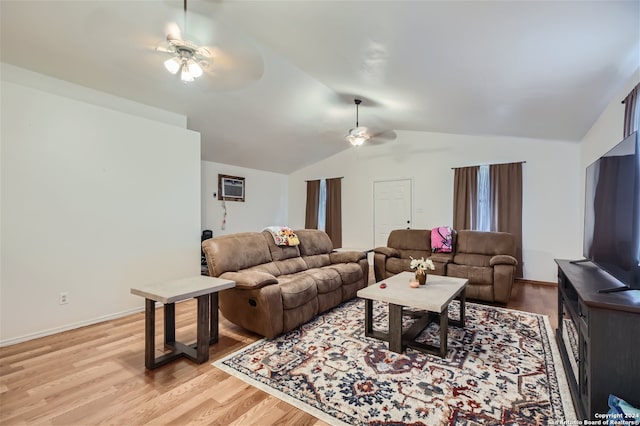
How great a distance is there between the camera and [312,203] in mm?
7699

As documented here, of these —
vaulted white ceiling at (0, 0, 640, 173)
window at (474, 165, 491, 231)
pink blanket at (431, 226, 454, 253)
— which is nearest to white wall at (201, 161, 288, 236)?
vaulted white ceiling at (0, 0, 640, 173)

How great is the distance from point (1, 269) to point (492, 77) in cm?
501

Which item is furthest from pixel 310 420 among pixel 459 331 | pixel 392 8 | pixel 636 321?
pixel 392 8

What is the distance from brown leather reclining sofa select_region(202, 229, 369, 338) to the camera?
2766 millimetres

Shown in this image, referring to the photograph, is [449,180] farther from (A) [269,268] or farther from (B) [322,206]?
(A) [269,268]

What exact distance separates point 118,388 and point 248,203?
5.19 metres

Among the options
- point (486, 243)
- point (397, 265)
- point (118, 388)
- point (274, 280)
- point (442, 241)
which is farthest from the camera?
point (442, 241)

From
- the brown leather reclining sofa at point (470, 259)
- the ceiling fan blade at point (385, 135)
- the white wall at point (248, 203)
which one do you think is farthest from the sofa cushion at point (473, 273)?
the white wall at point (248, 203)

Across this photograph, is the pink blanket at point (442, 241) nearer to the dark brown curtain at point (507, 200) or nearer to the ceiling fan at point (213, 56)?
the dark brown curtain at point (507, 200)

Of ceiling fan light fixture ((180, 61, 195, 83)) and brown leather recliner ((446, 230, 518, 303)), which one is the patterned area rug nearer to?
brown leather recliner ((446, 230, 518, 303))

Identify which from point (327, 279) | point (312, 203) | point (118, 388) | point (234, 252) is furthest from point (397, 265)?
point (118, 388)

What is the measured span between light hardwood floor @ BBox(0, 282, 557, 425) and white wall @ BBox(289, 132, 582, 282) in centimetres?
459

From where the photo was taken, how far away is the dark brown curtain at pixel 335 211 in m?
7.32

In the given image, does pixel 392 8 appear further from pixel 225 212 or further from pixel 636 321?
pixel 225 212
